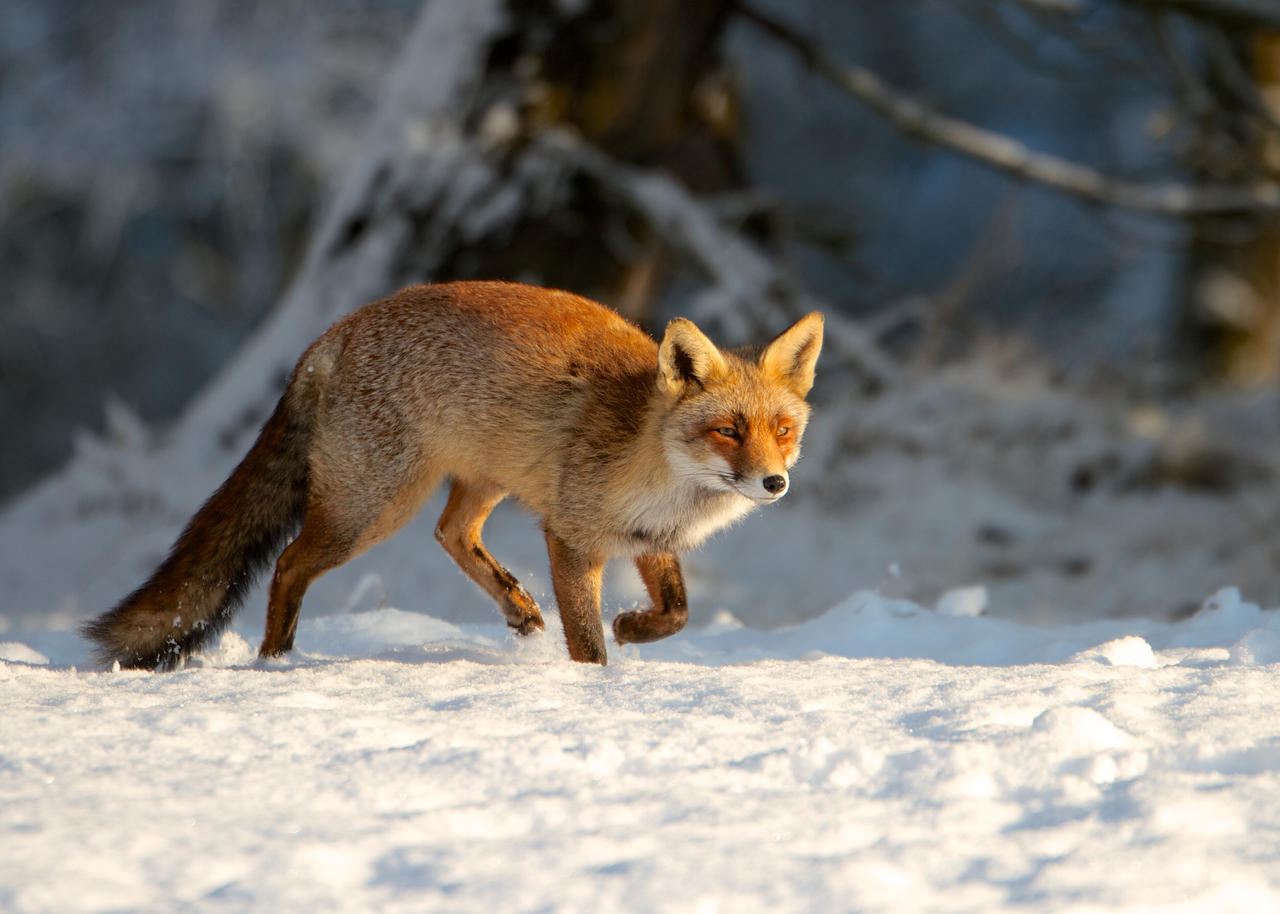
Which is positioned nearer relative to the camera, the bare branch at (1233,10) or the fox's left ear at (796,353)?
the fox's left ear at (796,353)

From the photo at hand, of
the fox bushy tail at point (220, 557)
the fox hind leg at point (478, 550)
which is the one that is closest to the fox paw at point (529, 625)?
the fox hind leg at point (478, 550)

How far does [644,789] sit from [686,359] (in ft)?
5.87

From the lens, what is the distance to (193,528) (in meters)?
3.98

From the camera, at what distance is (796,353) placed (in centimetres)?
396

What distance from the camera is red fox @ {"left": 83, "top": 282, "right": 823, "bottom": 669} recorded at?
371 centimetres

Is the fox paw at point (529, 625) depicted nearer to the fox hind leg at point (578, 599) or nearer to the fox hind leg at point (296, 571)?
the fox hind leg at point (578, 599)

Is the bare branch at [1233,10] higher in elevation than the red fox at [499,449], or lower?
higher

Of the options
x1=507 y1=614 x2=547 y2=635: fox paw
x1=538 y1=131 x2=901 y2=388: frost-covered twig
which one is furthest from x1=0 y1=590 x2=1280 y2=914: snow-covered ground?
x1=538 y1=131 x2=901 y2=388: frost-covered twig

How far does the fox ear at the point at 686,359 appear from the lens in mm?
3668

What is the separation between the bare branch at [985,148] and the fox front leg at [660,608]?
5.53 meters

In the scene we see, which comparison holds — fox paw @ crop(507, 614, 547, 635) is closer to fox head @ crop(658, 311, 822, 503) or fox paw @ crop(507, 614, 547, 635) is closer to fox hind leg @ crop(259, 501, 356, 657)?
fox hind leg @ crop(259, 501, 356, 657)

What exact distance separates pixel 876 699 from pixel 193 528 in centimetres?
238

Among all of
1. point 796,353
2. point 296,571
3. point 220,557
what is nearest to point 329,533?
point 296,571

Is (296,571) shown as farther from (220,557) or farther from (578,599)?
(578,599)
